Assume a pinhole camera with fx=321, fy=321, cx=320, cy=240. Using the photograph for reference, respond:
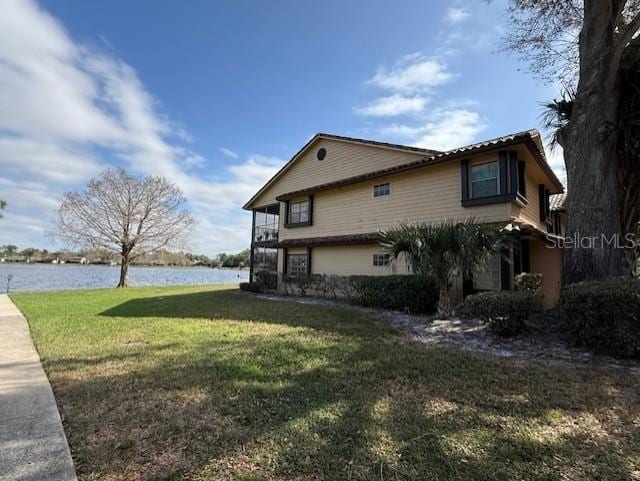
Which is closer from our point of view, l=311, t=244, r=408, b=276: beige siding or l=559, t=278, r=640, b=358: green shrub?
l=559, t=278, r=640, b=358: green shrub

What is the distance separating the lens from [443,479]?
7.78ft

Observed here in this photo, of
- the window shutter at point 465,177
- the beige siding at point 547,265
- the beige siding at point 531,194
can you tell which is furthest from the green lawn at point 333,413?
the beige siding at point 547,265

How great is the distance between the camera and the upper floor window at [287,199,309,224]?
17.6m

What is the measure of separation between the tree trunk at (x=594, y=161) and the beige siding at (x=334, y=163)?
547 cm

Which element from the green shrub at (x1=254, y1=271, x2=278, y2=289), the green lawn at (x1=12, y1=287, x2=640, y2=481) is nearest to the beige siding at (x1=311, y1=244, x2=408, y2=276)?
the green shrub at (x1=254, y1=271, x2=278, y2=289)

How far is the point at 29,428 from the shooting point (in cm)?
314

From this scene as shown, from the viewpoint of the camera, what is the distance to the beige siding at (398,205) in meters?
11.3

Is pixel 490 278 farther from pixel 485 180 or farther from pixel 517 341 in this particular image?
pixel 517 341

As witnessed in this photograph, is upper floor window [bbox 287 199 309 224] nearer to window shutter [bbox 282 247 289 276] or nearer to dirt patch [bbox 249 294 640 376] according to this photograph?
window shutter [bbox 282 247 289 276]

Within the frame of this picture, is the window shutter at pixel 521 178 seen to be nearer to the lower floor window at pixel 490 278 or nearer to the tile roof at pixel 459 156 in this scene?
the tile roof at pixel 459 156

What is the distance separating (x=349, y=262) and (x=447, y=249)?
659 cm

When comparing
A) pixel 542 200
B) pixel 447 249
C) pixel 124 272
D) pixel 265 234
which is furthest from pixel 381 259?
pixel 124 272

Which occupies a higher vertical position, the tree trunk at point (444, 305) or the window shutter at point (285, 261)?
the window shutter at point (285, 261)

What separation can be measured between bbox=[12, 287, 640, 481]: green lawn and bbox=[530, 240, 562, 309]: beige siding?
29.9 ft
